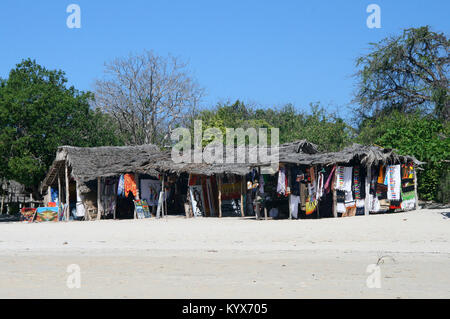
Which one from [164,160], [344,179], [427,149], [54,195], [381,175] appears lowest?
[54,195]

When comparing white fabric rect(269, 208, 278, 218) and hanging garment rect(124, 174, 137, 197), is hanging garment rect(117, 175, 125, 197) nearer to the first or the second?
hanging garment rect(124, 174, 137, 197)

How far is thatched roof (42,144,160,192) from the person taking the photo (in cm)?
2261

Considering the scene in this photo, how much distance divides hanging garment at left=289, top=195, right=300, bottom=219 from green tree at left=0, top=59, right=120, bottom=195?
41.9 ft

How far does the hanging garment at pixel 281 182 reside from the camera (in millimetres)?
18386

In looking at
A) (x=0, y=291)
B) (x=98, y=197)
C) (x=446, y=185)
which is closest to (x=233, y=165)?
(x=98, y=197)

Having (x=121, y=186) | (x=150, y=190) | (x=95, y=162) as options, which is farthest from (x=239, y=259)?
(x=95, y=162)

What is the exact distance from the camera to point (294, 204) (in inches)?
740

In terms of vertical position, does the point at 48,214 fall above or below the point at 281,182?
below

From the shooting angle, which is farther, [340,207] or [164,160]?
[164,160]

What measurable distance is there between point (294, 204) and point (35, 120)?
13814mm

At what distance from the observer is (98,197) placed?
23.0m

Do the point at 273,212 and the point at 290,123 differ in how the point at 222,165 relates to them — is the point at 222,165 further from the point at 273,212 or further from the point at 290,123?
the point at 290,123
